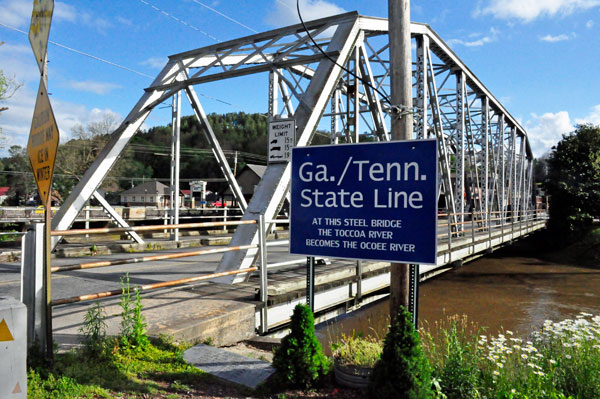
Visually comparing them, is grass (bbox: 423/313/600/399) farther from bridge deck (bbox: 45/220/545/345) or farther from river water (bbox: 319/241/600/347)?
river water (bbox: 319/241/600/347)

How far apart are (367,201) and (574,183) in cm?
3072

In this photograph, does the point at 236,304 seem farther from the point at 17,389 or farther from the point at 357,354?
the point at 17,389

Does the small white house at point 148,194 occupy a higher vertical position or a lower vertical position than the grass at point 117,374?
higher

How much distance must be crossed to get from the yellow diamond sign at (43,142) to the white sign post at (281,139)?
402 cm

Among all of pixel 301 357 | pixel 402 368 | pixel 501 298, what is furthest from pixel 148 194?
pixel 402 368

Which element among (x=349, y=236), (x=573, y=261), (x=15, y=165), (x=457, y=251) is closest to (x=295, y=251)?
(x=349, y=236)

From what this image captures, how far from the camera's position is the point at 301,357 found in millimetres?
3947

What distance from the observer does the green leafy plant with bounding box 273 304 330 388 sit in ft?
12.9

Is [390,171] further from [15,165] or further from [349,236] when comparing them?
[15,165]

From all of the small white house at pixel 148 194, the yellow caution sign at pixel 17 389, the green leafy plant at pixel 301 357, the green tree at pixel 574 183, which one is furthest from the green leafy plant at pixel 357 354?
the small white house at pixel 148 194

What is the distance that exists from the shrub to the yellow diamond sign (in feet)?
9.47

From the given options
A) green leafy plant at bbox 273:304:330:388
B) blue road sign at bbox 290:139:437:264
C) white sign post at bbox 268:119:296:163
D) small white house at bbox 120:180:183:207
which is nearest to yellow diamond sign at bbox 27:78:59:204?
blue road sign at bbox 290:139:437:264

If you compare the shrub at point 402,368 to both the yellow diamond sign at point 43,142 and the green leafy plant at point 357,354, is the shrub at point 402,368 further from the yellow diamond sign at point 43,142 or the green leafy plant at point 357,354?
the yellow diamond sign at point 43,142

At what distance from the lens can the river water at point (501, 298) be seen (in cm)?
1012
